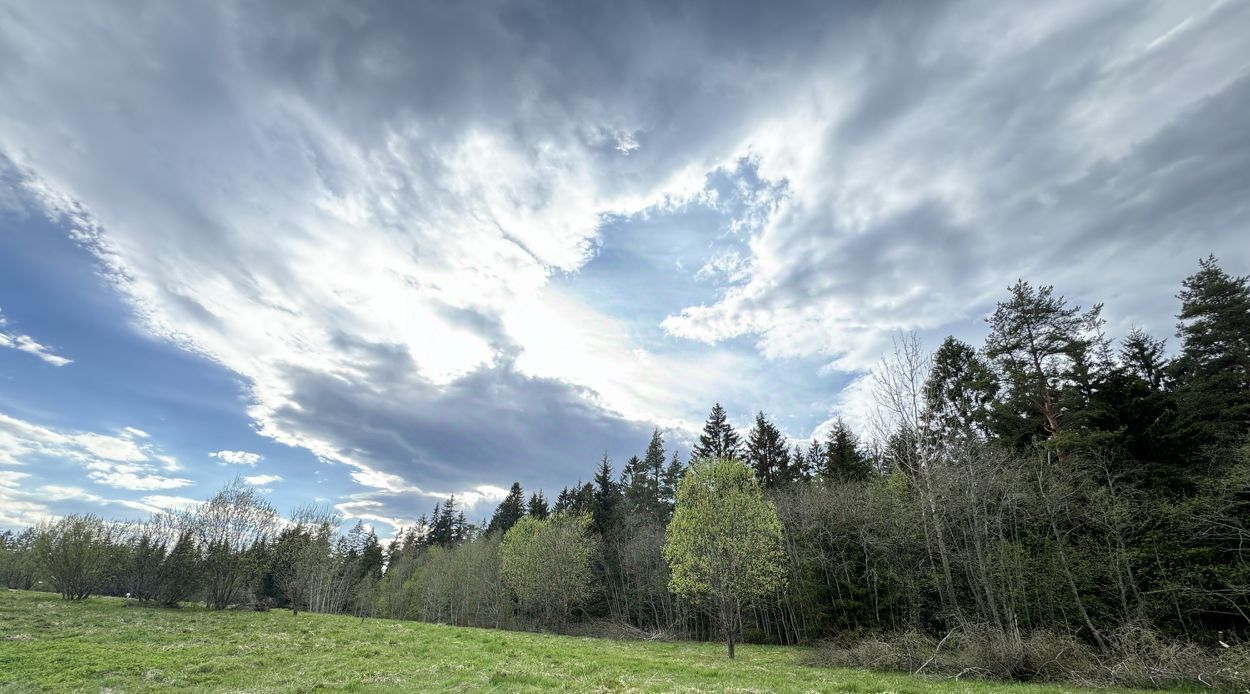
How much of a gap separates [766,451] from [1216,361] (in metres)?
40.4

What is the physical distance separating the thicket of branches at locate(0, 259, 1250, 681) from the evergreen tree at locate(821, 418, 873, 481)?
0.24 m

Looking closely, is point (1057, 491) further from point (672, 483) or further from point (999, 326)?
point (672, 483)

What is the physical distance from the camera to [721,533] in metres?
28.3

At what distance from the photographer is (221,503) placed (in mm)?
51375

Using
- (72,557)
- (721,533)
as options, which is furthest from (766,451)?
(72,557)

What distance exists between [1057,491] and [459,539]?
104 meters

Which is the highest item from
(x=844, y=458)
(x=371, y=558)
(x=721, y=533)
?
(x=844, y=458)

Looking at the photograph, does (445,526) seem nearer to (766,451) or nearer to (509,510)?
(509,510)

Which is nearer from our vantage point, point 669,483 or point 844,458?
point 844,458

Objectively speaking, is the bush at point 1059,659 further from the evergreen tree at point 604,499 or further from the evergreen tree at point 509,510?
the evergreen tree at point 509,510

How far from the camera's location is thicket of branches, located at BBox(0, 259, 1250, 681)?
2283cm

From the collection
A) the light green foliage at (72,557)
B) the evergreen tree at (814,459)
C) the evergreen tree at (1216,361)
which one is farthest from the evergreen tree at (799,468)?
the light green foliage at (72,557)

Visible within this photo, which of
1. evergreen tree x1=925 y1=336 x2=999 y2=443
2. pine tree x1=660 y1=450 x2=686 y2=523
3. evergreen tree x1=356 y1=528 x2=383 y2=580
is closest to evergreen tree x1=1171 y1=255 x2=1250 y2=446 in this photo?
evergreen tree x1=925 y1=336 x2=999 y2=443

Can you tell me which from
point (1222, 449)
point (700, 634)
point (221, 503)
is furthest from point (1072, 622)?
point (221, 503)
